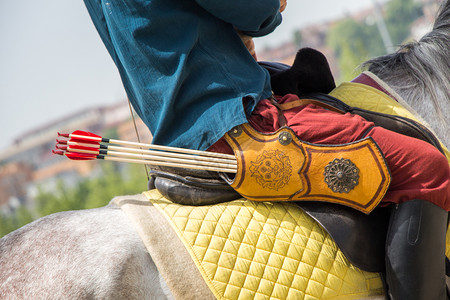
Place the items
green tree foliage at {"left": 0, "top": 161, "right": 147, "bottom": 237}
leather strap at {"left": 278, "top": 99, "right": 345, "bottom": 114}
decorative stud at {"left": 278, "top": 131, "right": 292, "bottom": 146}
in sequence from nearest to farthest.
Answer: decorative stud at {"left": 278, "top": 131, "right": 292, "bottom": 146}, leather strap at {"left": 278, "top": 99, "right": 345, "bottom": 114}, green tree foliage at {"left": 0, "top": 161, "right": 147, "bottom": 237}

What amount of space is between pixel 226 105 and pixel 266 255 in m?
0.64

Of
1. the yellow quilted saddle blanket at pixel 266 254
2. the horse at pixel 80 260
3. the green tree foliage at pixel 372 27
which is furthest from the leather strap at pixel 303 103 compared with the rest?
the green tree foliage at pixel 372 27

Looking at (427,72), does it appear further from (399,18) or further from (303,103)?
(399,18)

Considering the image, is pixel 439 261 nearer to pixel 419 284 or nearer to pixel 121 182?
pixel 419 284

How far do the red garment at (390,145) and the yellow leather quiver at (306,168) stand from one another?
49 millimetres

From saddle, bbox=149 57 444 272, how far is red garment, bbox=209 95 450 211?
11cm

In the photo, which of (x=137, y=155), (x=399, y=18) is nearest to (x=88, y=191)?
(x=137, y=155)

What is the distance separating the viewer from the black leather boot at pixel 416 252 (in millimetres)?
1883

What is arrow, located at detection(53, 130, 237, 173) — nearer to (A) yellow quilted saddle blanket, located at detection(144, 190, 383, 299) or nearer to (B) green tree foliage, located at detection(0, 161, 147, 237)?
(A) yellow quilted saddle blanket, located at detection(144, 190, 383, 299)

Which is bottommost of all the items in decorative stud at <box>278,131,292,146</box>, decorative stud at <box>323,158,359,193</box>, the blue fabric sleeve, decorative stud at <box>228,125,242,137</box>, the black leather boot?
the black leather boot

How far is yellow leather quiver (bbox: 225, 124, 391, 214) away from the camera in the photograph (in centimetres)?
191

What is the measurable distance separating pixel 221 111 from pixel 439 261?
1.09 m

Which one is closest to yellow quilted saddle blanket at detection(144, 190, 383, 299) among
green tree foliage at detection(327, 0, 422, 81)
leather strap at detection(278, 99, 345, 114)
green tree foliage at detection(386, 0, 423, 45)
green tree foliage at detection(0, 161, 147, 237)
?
leather strap at detection(278, 99, 345, 114)

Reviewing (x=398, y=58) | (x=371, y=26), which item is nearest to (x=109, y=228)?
(x=398, y=58)
